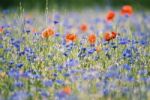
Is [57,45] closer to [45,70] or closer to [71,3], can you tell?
[45,70]

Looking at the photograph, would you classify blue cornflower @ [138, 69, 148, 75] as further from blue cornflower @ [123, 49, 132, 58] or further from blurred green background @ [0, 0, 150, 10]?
blurred green background @ [0, 0, 150, 10]

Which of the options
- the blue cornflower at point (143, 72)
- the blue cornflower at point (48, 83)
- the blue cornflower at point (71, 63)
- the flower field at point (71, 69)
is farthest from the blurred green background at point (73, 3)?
the blue cornflower at point (48, 83)

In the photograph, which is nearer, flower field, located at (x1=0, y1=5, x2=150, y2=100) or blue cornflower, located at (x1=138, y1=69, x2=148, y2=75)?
flower field, located at (x1=0, y1=5, x2=150, y2=100)

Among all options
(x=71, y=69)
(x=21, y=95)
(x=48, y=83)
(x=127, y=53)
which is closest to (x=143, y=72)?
(x=127, y=53)

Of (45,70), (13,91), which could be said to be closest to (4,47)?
(45,70)

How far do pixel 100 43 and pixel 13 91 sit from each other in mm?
1801

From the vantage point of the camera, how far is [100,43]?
5660 mm

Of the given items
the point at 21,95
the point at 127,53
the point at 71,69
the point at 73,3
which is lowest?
the point at 21,95

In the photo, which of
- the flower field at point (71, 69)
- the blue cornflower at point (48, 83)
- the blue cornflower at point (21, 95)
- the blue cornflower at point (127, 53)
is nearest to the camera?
the blue cornflower at point (21, 95)

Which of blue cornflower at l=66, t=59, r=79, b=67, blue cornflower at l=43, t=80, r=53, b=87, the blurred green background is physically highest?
the blurred green background

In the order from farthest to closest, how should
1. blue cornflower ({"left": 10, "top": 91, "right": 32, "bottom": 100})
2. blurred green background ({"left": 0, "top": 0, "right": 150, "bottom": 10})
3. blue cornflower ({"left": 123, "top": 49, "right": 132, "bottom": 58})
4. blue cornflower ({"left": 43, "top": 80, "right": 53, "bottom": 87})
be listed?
blurred green background ({"left": 0, "top": 0, "right": 150, "bottom": 10}), blue cornflower ({"left": 123, "top": 49, "right": 132, "bottom": 58}), blue cornflower ({"left": 43, "top": 80, "right": 53, "bottom": 87}), blue cornflower ({"left": 10, "top": 91, "right": 32, "bottom": 100})

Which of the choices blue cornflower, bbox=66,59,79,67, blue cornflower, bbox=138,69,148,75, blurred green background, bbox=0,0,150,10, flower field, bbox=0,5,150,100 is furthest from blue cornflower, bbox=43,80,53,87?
blurred green background, bbox=0,0,150,10

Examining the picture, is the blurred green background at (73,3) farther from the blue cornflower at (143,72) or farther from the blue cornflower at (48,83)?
the blue cornflower at (48,83)

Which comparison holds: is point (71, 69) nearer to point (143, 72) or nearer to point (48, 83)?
point (48, 83)
